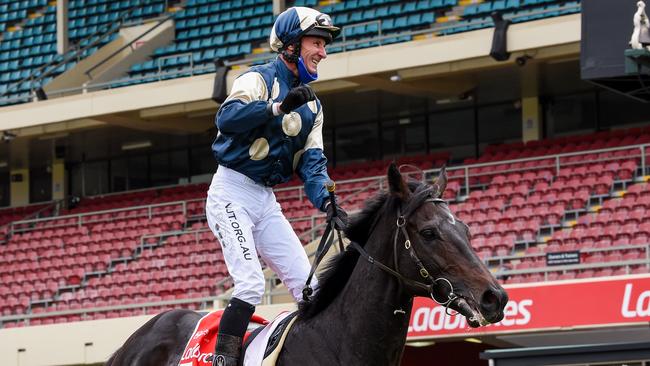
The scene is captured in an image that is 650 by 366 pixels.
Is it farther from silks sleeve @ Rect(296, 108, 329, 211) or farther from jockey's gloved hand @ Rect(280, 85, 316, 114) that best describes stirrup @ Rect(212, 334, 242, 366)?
jockey's gloved hand @ Rect(280, 85, 316, 114)

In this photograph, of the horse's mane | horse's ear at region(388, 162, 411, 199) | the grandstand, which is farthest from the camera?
the grandstand

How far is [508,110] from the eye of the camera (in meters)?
25.0

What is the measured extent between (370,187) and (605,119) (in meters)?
4.58

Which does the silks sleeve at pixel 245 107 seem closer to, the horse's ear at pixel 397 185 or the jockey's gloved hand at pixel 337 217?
the jockey's gloved hand at pixel 337 217

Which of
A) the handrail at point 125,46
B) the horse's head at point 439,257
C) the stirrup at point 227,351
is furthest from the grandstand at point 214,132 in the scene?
the horse's head at point 439,257

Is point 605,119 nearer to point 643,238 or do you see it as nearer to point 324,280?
point 643,238

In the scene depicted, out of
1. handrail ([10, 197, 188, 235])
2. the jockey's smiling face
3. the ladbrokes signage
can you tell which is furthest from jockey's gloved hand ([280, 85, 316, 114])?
handrail ([10, 197, 188, 235])

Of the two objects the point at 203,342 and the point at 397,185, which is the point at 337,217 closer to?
the point at 397,185

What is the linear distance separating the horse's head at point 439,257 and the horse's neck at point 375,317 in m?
0.11

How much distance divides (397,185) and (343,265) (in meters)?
0.54

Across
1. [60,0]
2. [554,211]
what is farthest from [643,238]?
[60,0]

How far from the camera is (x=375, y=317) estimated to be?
6.13 metres

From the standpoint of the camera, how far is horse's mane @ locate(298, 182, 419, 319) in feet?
20.8

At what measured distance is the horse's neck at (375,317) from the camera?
20.1 feet
